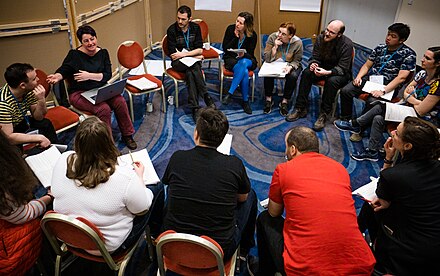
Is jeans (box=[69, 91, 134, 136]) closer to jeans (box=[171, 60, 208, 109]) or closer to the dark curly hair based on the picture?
jeans (box=[171, 60, 208, 109])

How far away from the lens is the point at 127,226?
72.2 inches

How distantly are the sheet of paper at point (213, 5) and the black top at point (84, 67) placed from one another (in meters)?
2.80

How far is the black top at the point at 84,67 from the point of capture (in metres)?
3.26

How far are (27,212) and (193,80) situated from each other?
2.67 metres

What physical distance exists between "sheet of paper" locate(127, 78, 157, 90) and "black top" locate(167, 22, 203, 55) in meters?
0.52

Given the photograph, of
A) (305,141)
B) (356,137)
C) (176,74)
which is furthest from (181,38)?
(305,141)

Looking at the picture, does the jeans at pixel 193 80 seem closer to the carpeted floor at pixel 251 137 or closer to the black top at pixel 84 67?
the carpeted floor at pixel 251 137

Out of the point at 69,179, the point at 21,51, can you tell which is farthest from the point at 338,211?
the point at 21,51

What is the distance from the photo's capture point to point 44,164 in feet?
7.19

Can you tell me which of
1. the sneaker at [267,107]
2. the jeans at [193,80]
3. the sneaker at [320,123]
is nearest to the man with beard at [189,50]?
the jeans at [193,80]

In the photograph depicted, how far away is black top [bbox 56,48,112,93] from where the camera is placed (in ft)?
10.7

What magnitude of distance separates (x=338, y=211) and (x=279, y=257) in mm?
425

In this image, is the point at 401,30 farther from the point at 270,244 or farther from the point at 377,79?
the point at 270,244

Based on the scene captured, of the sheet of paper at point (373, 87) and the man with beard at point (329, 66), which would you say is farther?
the man with beard at point (329, 66)
